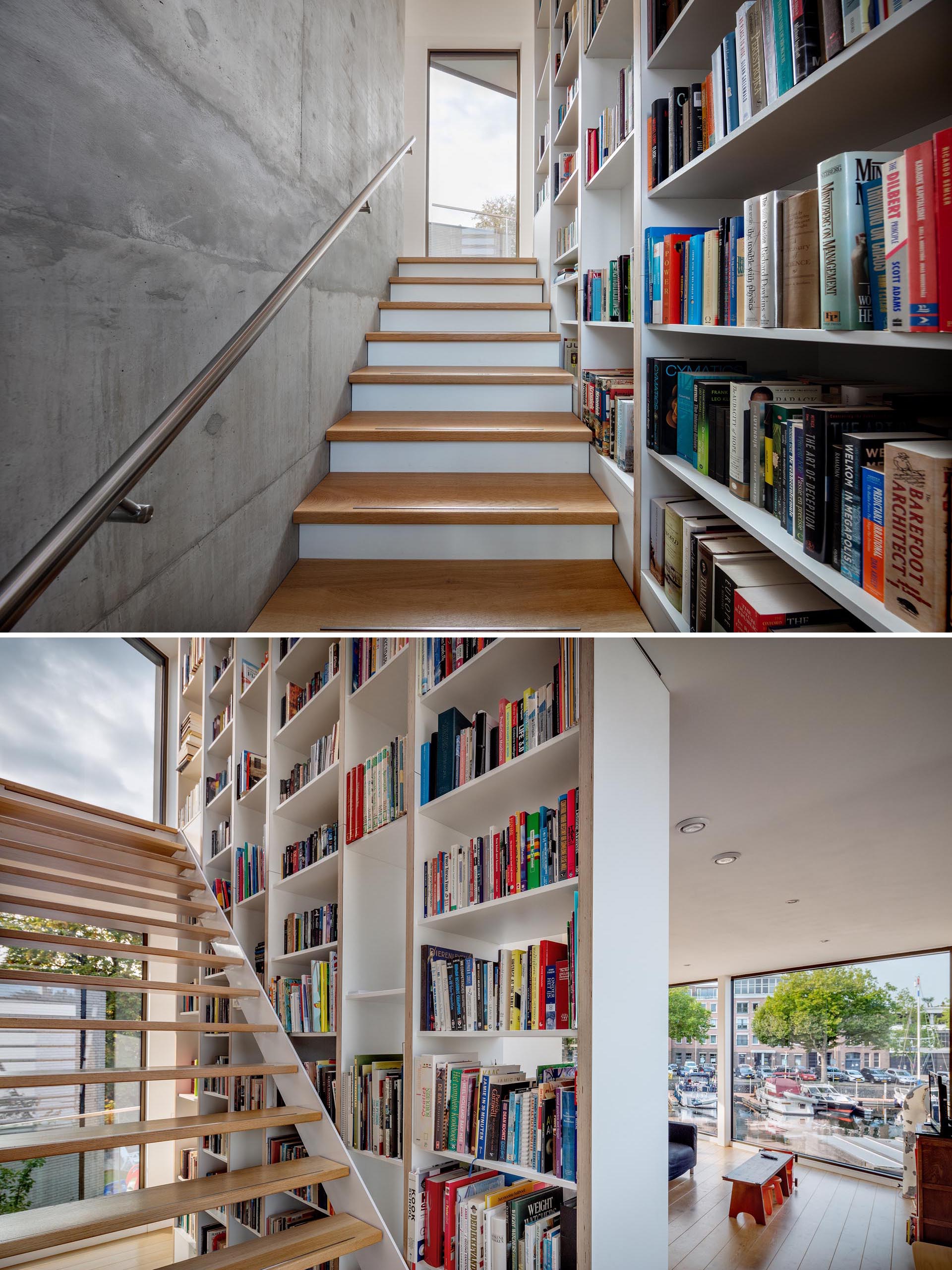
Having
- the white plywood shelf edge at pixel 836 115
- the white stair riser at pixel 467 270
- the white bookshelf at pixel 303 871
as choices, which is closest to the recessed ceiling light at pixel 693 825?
the white bookshelf at pixel 303 871

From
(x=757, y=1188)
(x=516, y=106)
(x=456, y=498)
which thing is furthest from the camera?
(x=516, y=106)

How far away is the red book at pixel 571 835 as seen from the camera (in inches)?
64.4

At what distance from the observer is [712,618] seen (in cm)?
183

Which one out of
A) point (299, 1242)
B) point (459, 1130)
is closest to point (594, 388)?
point (459, 1130)

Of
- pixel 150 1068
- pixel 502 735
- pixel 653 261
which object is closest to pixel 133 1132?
pixel 150 1068

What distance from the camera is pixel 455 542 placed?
2680 millimetres

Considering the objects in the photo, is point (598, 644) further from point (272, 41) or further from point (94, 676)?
point (94, 676)

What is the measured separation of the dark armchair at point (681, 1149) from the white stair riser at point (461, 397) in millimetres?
6585

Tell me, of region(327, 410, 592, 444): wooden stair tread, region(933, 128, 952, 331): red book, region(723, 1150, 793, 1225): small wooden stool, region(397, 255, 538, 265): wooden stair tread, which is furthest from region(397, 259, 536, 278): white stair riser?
region(723, 1150, 793, 1225): small wooden stool

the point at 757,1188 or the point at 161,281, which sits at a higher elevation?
the point at 161,281

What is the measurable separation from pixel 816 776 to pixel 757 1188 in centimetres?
580

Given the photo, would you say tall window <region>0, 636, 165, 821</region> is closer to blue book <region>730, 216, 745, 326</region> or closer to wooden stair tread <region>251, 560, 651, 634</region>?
wooden stair tread <region>251, 560, 651, 634</region>

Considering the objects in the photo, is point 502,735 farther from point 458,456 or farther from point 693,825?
point 458,456

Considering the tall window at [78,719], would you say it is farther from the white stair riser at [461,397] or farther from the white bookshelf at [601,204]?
the white bookshelf at [601,204]
